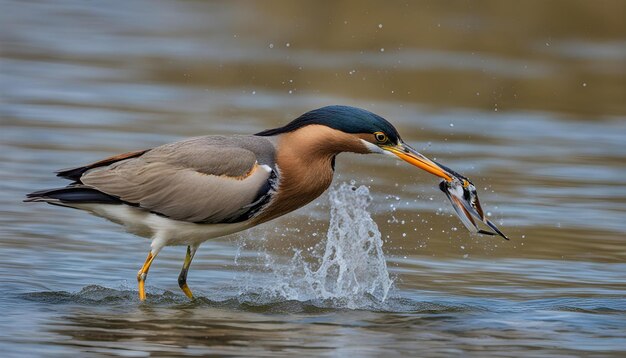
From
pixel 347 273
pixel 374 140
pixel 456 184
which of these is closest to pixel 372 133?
pixel 374 140

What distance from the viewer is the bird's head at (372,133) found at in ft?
30.5

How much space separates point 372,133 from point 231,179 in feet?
3.06

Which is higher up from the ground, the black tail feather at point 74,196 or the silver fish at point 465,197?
the silver fish at point 465,197

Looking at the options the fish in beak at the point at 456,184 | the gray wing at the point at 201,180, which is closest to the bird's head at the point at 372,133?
the fish in beak at the point at 456,184

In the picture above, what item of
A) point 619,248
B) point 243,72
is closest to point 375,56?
point 243,72

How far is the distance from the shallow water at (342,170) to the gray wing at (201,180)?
2.09 ft

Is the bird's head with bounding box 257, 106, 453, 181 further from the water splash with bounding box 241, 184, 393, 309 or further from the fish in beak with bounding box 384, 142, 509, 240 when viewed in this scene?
the water splash with bounding box 241, 184, 393, 309

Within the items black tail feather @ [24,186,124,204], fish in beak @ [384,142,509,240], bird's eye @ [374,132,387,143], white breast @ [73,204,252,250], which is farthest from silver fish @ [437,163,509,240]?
black tail feather @ [24,186,124,204]

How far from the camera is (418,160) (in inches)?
366

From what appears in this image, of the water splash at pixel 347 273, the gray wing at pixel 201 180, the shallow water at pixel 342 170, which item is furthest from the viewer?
the water splash at pixel 347 273

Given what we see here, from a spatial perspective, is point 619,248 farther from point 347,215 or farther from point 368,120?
point 368,120

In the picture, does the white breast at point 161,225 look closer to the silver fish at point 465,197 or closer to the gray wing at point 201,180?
the gray wing at point 201,180

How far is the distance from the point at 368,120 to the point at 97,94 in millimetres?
8534

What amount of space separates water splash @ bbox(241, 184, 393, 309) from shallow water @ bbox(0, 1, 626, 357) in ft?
0.08
